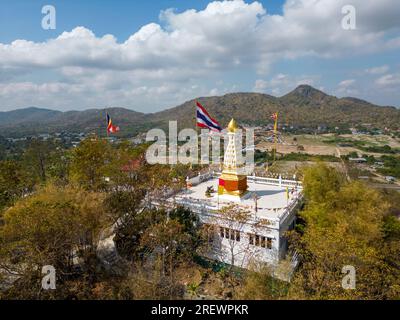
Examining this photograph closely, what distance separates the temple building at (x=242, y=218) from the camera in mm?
18448

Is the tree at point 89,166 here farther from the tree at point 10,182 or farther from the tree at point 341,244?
the tree at point 341,244

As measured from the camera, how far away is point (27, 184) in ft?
95.6

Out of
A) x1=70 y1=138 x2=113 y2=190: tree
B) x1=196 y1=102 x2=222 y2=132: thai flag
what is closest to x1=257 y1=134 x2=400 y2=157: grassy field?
x1=196 y1=102 x2=222 y2=132: thai flag

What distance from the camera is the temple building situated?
18448 millimetres

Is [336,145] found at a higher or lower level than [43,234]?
higher

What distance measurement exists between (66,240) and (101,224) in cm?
253

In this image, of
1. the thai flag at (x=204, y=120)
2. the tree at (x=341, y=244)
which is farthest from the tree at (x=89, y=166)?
the tree at (x=341, y=244)

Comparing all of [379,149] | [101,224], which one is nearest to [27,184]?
[101,224]

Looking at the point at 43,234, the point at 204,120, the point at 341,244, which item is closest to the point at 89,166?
the point at 43,234

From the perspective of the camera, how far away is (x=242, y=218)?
1811 centimetres

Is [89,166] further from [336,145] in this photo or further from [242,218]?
[336,145]

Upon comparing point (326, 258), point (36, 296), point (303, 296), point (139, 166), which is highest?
point (139, 166)
